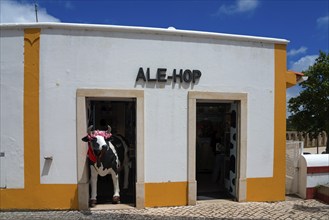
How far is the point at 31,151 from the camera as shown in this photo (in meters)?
7.12

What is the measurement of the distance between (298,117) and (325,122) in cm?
136

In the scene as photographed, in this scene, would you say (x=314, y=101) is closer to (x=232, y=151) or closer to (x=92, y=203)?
(x=232, y=151)

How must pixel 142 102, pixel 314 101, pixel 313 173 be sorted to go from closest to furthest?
pixel 142 102 < pixel 313 173 < pixel 314 101

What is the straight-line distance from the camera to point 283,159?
328 inches

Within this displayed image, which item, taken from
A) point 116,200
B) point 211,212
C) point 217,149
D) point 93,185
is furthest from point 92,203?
point 217,149

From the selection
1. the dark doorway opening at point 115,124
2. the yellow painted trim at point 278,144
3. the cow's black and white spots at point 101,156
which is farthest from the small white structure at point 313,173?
the cow's black and white spots at point 101,156

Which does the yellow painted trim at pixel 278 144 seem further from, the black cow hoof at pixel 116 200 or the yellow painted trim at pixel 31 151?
the yellow painted trim at pixel 31 151

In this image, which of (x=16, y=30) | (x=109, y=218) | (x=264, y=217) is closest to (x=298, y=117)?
(x=264, y=217)

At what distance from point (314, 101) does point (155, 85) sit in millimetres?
12048

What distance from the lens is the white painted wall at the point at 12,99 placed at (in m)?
7.11

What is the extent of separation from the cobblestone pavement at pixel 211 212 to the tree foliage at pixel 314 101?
9.74 metres

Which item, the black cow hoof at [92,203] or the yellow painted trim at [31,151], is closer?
the yellow painted trim at [31,151]

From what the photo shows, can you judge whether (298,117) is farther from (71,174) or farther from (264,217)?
(71,174)

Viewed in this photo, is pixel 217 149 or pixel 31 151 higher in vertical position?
pixel 31 151
